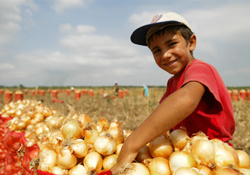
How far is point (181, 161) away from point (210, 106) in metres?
0.46

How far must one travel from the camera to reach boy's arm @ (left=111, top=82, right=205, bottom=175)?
97 centimetres

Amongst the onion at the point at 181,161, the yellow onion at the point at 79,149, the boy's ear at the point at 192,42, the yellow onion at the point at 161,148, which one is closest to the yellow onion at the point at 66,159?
the yellow onion at the point at 79,149

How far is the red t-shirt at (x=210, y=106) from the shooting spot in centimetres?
109

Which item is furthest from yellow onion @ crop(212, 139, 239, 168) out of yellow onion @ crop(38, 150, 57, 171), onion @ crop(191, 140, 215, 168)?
yellow onion @ crop(38, 150, 57, 171)

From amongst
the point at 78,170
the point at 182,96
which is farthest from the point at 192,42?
the point at 78,170

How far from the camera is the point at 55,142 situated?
1.62 metres

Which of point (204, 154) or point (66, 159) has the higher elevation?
point (204, 154)

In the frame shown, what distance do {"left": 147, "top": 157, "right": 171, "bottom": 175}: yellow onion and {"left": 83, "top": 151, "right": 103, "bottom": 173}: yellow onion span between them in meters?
0.36

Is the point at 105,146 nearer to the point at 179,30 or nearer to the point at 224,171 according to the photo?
the point at 224,171

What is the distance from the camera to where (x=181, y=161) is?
0.96 m

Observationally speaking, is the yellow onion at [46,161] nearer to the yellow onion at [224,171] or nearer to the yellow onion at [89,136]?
the yellow onion at [89,136]

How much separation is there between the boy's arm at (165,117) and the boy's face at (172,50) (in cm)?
36

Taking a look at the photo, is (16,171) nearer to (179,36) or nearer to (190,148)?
(190,148)

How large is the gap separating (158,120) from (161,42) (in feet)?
2.09
